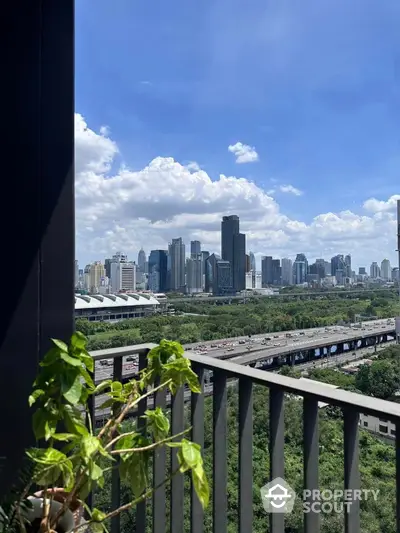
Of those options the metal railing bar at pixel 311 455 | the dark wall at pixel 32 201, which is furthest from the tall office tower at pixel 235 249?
the metal railing bar at pixel 311 455

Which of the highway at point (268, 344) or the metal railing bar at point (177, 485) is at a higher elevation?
the highway at point (268, 344)

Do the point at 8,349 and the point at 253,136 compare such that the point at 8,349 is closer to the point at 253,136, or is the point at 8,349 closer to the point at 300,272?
the point at 300,272

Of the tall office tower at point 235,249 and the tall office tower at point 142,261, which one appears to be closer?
the tall office tower at point 142,261

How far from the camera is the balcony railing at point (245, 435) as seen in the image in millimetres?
945

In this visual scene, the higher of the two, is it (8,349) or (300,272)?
(300,272)

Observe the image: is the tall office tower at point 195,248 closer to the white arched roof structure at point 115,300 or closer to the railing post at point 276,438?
the white arched roof structure at point 115,300

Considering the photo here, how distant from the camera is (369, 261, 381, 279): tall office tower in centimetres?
264

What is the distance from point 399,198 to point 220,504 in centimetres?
147

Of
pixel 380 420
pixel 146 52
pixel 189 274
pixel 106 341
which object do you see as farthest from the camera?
pixel 189 274

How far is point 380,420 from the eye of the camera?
86cm

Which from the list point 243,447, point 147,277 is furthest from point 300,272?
point 243,447

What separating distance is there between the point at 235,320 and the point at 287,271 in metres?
1.32

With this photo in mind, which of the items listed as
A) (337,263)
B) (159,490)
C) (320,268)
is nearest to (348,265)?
(337,263)

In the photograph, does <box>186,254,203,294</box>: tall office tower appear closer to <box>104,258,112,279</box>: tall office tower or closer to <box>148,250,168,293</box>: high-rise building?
<box>148,250,168,293</box>: high-rise building
